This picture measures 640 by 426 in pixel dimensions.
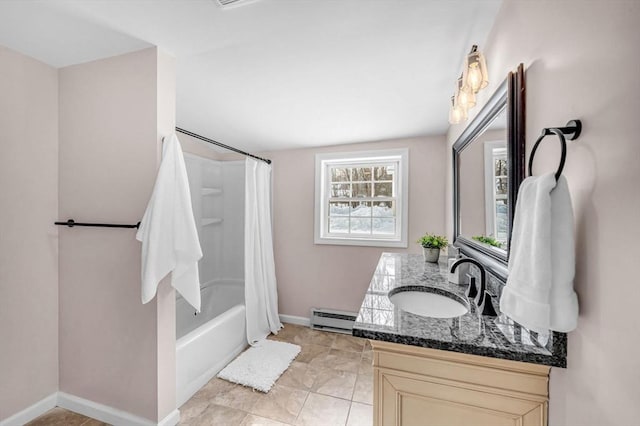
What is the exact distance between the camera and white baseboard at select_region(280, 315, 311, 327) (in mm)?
3213

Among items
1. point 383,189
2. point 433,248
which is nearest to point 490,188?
point 433,248

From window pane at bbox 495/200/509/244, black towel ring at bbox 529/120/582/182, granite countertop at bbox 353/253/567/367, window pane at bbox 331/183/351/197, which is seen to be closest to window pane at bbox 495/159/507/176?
window pane at bbox 495/200/509/244

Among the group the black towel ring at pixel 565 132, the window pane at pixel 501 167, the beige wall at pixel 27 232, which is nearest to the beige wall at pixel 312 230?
the window pane at pixel 501 167

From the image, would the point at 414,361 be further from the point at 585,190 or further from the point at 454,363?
the point at 585,190

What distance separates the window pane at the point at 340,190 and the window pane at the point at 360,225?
0.33m

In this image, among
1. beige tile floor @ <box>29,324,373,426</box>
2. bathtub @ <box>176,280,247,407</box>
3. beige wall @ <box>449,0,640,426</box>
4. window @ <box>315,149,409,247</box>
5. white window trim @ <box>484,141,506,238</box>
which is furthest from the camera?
window @ <box>315,149,409,247</box>

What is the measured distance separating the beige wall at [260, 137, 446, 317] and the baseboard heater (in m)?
0.08

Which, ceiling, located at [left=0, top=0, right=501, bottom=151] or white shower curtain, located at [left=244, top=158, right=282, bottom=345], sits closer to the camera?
ceiling, located at [left=0, top=0, right=501, bottom=151]

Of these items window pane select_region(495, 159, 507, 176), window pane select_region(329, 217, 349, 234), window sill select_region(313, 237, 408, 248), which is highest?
window pane select_region(495, 159, 507, 176)

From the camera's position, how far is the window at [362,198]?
302 centimetres

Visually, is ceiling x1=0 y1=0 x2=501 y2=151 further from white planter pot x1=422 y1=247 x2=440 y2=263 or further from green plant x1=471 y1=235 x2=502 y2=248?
white planter pot x1=422 y1=247 x2=440 y2=263

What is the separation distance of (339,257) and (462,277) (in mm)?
1836

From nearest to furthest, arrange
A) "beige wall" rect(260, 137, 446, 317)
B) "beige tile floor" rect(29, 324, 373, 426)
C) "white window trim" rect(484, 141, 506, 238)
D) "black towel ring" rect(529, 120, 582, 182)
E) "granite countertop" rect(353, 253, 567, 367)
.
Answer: "black towel ring" rect(529, 120, 582, 182) → "granite countertop" rect(353, 253, 567, 367) → "white window trim" rect(484, 141, 506, 238) → "beige tile floor" rect(29, 324, 373, 426) → "beige wall" rect(260, 137, 446, 317)

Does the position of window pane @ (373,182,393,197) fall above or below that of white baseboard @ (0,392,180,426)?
above
